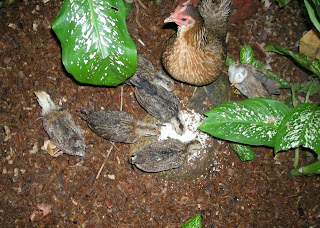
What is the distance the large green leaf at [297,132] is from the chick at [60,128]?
4.50 feet

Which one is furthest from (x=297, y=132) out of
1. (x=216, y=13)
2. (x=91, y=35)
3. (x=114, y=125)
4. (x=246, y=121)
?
(x=91, y=35)

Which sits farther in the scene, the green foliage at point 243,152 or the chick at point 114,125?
the green foliage at point 243,152

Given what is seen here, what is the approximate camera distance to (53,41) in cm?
222

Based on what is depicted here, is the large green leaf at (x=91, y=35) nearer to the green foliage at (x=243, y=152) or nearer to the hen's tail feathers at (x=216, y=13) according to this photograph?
the hen's tail feathers at (x=216, y=13)

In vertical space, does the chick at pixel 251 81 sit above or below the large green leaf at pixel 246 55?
below

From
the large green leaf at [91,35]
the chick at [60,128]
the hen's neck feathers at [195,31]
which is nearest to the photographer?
the large green leaf at [91,35]

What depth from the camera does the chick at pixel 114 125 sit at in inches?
79.2

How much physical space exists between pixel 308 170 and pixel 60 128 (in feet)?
6.45

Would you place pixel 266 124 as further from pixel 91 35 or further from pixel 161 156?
pixel 91 35

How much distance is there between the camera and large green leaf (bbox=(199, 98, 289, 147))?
5.80 feet

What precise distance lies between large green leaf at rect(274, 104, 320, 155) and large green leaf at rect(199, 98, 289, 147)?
0.10 metres

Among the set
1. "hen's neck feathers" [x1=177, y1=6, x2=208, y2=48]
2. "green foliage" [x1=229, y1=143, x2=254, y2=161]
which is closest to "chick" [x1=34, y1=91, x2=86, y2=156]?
"hen's neck feathers" [x1=177, y1=6, x2=208, y2=48]

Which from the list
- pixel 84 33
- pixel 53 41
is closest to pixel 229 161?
pixel 84 33

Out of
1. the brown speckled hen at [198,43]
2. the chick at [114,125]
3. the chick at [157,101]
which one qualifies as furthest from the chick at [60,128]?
the brown speckled hen at [198,43]
